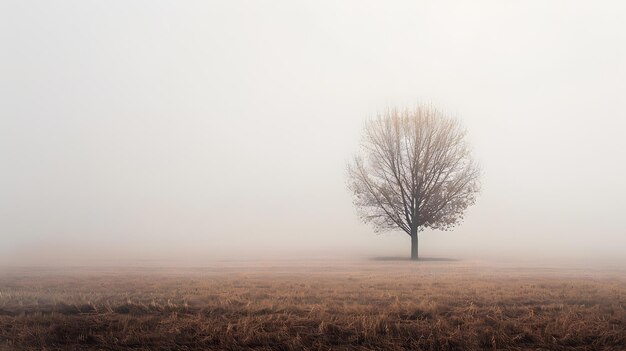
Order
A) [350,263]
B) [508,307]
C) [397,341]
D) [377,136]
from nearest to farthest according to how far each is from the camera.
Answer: [397,341] < [508,307] < [350,263] < [377,136]

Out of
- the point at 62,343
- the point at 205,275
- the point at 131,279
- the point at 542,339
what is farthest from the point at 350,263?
the point at 62,343

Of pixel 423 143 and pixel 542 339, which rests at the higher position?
pixel 423 143

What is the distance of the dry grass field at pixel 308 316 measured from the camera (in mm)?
7957

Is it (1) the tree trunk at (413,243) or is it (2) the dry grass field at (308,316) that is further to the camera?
(1) the tree trunk at (413,243)

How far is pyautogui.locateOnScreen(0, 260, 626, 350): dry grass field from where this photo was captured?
7957mm

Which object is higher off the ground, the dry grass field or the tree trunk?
the tree trunk

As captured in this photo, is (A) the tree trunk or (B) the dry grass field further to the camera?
(A) the tree trunk

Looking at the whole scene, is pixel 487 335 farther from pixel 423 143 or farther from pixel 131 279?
pixel 423 143

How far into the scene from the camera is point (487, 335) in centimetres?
798

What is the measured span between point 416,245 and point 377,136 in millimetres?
4559

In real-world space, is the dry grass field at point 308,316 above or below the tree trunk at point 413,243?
below

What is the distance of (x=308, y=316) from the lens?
8.23m

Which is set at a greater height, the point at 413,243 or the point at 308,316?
the point at 413,243

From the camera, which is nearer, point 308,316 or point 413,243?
point 308,316
